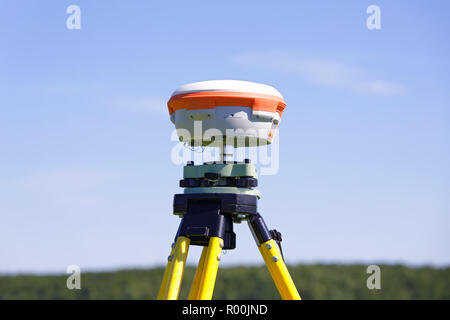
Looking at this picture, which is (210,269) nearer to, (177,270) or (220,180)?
(177,270)

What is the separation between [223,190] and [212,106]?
1347 mm

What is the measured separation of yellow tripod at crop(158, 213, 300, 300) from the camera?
10.0 metres

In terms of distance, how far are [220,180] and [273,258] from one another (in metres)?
1.52

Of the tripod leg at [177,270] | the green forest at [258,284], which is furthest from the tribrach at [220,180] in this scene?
the green forest at [258,284]

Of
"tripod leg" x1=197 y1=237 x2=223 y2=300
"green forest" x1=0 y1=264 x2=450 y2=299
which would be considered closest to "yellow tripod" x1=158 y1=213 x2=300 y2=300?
"tripod leg" x1=197 y1=237 x2=223 y2=300

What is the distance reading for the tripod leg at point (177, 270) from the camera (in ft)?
32.9

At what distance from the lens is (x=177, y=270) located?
1018 cm

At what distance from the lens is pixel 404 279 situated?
22.3m

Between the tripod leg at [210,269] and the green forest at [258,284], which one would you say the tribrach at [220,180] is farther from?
the green forest at [258,284]

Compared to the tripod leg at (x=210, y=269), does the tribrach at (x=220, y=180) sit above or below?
above

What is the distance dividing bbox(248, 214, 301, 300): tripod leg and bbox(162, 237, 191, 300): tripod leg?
116 centimetres

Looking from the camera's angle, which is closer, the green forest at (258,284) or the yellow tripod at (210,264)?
the yellow tripod at (210,264)
